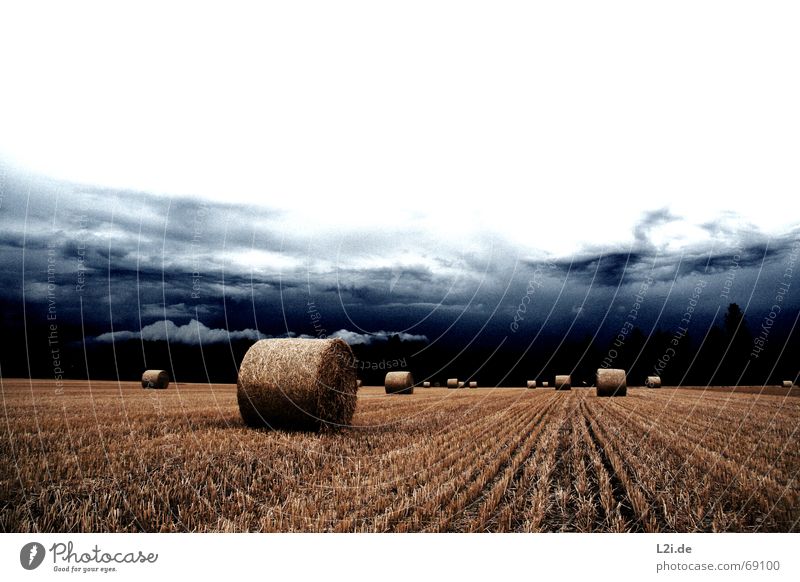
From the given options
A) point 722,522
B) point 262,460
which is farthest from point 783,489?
point 262,460

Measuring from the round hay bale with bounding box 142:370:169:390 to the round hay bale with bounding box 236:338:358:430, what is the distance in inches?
453

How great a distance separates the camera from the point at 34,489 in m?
3.09

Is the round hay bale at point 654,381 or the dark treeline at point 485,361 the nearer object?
the dark treeline at point 485,361

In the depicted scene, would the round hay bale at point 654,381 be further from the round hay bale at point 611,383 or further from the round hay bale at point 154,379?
the round hay bale at point 154,379

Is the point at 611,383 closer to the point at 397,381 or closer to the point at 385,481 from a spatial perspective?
the point at 397,381

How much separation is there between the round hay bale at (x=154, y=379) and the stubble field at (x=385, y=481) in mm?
10728

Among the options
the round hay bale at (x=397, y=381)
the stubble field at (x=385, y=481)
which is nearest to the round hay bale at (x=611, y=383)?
the round hay bale at (x=397, y=381)

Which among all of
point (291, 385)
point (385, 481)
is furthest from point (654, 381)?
point (385, 481)

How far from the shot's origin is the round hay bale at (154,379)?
51.6 ft

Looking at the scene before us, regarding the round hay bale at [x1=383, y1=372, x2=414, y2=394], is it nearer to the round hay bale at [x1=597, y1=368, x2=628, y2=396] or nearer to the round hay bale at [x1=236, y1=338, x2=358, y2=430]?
the round hay bale at [x1=597, y1=368, x2=628, y2=396]

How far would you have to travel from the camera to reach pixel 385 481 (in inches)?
137

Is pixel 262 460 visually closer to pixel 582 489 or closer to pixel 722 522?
pixel 582 489

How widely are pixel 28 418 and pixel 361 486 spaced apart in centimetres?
524
